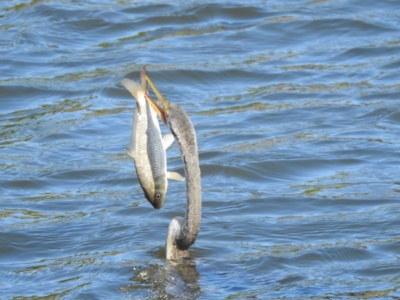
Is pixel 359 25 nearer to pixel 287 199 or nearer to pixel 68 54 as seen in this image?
pixel 68 54

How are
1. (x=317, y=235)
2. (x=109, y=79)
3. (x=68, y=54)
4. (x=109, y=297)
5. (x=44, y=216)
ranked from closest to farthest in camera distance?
(x=109, y=297)
(x=317, y=235)
(x=44, y=216)
(x=109, y=79)
(x=68, y=54)

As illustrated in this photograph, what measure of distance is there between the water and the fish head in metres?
0.53

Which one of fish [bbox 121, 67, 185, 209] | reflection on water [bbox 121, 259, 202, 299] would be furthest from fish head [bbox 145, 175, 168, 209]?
reflection on water [bbox 121, 259, 202, 299]

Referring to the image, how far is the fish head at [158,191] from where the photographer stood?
7371 mm

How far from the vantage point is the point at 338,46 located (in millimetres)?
14156

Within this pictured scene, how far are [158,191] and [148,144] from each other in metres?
0.34

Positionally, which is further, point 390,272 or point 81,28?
point 81,28

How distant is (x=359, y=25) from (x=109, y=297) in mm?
8584

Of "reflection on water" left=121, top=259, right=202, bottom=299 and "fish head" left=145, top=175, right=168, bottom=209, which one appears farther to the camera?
"fish head" left=145, top=175, right=168, bottom=209

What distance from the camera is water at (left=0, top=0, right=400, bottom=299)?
7.66m

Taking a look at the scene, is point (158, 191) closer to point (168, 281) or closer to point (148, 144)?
point (148, 144)

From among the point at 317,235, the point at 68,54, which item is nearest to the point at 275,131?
the point at 317,235

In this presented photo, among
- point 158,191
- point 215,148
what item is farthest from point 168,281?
point 215,148

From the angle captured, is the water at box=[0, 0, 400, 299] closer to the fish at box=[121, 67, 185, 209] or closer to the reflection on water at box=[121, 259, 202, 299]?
the reflection on water at box=[121, 259, 202, 299]
